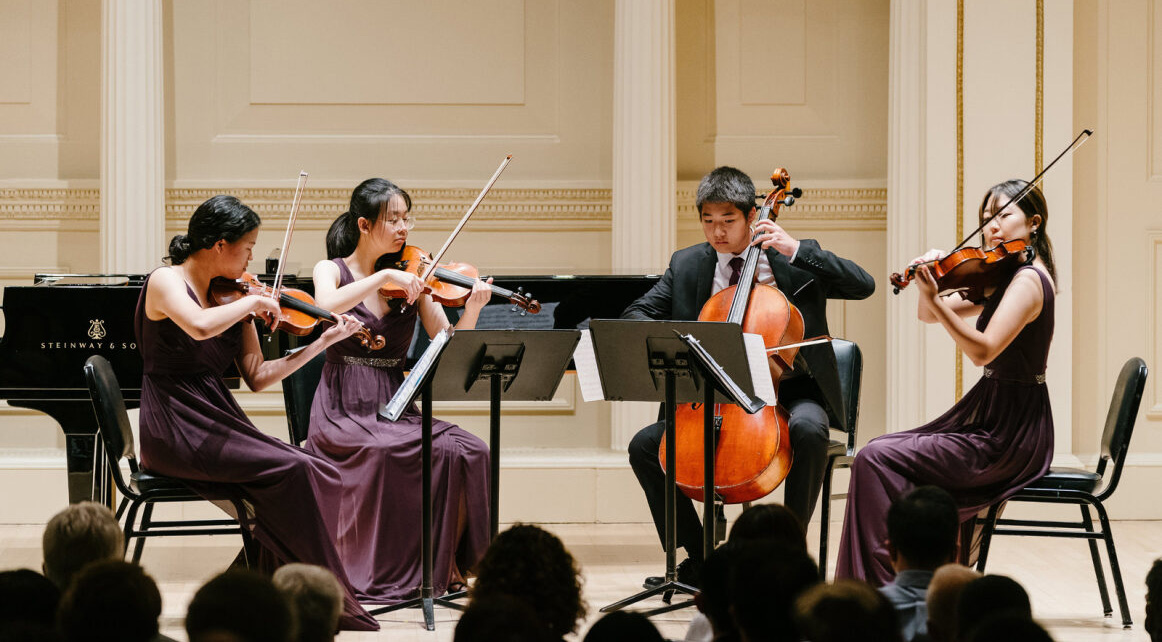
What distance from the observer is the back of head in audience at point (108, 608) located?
159cm

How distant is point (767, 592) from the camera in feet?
5.80

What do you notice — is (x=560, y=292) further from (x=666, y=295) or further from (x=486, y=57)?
(x=486, y=57)

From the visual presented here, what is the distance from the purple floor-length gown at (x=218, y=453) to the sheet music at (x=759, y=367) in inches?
47.5

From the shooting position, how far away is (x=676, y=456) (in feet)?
→ 11.7

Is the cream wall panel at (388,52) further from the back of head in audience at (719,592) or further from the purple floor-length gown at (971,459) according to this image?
the back of head in audience at (719,592)

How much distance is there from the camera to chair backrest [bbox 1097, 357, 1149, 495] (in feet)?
11.3

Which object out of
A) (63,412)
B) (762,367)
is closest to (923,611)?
(762,367)

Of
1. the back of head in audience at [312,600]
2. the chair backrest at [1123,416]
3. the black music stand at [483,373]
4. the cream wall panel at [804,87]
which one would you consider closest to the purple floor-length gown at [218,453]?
the black music stand at [483,373]

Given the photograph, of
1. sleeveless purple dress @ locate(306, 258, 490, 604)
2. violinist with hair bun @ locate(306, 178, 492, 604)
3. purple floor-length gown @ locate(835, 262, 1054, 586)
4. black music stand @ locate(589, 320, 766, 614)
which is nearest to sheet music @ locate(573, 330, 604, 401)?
black music stand @ locate(589, 320, 766, 614)

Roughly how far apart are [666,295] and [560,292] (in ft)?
1.25

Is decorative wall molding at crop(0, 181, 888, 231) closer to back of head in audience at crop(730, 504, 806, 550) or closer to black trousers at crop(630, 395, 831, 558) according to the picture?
black trousers at crop(630, 395, 831, 558)

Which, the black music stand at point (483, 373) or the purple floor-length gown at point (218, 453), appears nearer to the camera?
the black music stand at point (483, 373)

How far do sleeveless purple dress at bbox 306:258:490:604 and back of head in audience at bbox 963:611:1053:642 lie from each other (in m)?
2.41

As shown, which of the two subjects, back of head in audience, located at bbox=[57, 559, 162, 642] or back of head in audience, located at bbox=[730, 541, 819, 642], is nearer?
back of head in audience, located at bbox=[57, 559, 162, 642]
